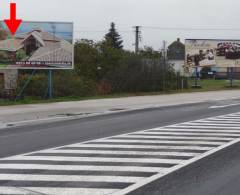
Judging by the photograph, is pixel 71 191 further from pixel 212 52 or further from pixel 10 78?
pixel 212 52

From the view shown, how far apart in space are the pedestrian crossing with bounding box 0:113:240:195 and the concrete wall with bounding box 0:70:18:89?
14.4 metres

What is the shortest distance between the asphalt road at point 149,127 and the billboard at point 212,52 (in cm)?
2534

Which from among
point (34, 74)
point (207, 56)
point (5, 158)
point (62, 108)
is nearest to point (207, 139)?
point (5, 158)

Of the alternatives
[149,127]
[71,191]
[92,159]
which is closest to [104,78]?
[149,127]

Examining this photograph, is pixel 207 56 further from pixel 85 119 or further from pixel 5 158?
pixel 5 158

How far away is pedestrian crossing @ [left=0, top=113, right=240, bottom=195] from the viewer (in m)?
8.41

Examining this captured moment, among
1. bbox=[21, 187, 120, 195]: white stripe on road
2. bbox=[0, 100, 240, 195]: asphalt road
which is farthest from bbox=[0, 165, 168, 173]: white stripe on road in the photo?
bbox=[21, 187, 120, 195]: white stripe on road

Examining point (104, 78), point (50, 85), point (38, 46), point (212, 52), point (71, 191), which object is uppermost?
point (212, 52)

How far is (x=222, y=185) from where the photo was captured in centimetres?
870

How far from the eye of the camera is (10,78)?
3020 centimetres

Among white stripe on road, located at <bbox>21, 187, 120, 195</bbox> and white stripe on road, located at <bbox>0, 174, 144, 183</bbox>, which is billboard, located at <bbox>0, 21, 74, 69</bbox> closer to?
white stripe on road, located at <bbox>0, 174, 144, 183</bbox>

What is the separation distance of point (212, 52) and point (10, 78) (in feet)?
80.5

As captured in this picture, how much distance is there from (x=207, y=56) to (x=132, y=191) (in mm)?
43095

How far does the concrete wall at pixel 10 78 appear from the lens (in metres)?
28.8
